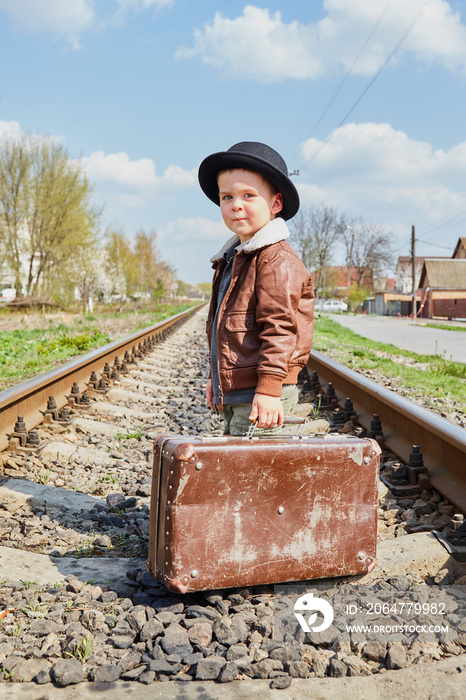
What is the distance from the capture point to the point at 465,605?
2488 millimetres

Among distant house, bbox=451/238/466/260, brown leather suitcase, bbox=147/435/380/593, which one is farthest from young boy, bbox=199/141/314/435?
distant house, bbox=451/238/466/260

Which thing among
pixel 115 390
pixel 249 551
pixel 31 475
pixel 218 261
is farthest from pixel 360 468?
pixel 115 390

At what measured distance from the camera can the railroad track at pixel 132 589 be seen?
215 cm

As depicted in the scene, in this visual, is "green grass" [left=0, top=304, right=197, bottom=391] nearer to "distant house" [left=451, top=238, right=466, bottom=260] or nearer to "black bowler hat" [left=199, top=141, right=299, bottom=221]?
"black bowler hat" [left=199, top=141, right=299, bottom=221]

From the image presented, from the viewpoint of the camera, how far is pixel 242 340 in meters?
2.60

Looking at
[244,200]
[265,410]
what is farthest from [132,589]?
[244,200]

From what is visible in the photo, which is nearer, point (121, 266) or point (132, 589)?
point (132, 589)

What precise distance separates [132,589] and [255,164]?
1792mm

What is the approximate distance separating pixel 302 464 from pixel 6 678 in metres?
1.24

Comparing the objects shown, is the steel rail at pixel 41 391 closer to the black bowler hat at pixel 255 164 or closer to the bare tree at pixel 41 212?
the black bowler hat at pixel 255 164

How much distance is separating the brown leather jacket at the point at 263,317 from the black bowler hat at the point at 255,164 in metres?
0.15

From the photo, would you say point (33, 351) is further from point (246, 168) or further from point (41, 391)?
point (246, 168)

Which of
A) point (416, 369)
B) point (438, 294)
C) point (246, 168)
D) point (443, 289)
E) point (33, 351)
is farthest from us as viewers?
point (443, 289)

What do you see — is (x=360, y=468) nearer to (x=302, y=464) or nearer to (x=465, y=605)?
(x=302, y=464)
